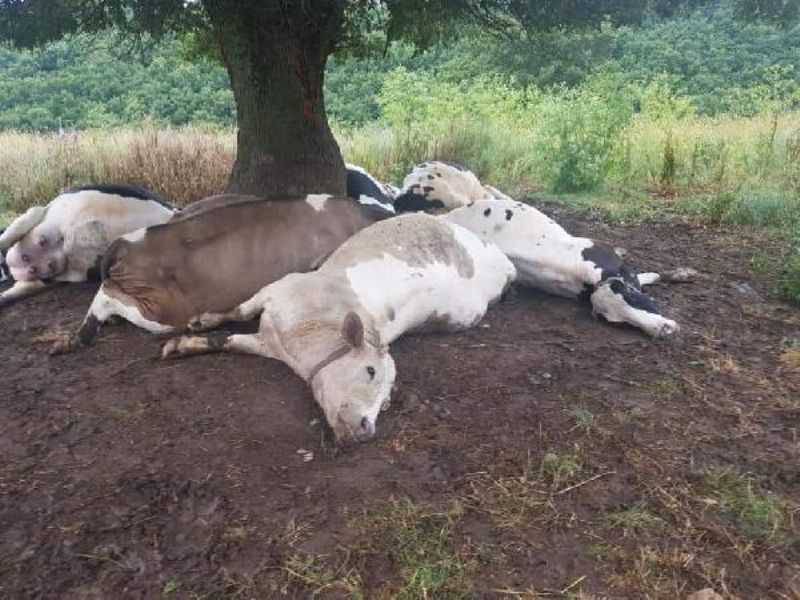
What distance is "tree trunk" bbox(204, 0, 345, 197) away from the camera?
462cm

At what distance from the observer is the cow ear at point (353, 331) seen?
342 centimetres

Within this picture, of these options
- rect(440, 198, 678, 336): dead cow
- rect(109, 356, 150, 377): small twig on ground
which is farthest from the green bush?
rect(109, 356, 150, 377): small twig on ground

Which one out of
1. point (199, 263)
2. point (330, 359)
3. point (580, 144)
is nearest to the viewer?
point (330, 359)

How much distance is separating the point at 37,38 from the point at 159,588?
13.2ft

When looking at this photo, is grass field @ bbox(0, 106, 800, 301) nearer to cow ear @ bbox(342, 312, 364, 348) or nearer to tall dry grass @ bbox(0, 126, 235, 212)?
tall dry grass @ bbox(0, 126, 235, 212)

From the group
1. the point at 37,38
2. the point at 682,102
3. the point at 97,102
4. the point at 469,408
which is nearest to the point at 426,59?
the point at 97,102

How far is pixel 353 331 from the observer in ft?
11.2

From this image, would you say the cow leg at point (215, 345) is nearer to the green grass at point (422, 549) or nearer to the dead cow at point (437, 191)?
the green grass at point (422, 549)

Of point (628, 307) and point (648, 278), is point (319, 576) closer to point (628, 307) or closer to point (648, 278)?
point (628, 307)

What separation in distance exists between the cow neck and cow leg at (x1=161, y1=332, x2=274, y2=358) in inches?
19.0

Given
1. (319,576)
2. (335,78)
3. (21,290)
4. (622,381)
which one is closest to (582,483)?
(622,381)

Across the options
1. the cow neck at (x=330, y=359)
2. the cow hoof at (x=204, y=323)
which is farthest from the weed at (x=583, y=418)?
the cow hoof at (x=204, y=323)

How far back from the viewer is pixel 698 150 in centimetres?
955

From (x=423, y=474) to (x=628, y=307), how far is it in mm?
2143
